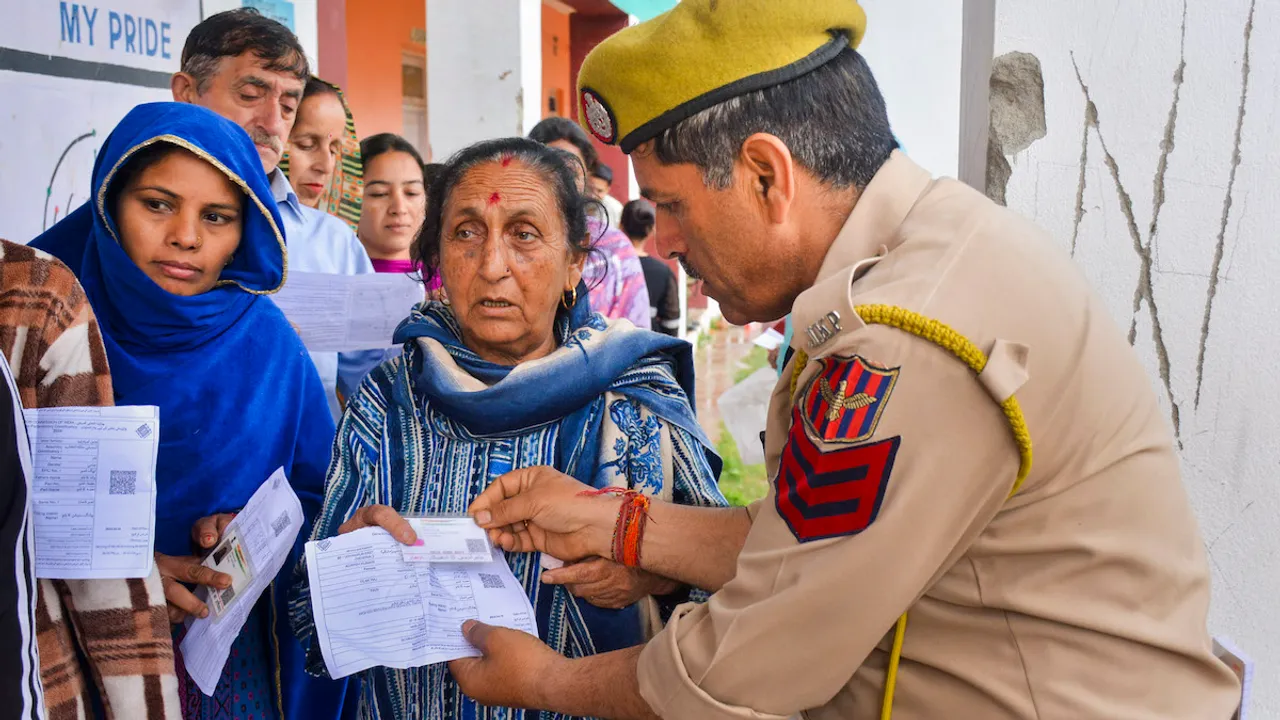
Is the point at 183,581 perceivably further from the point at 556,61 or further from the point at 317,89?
the point at 556,61

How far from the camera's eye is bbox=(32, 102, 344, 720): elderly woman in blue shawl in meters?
2.36

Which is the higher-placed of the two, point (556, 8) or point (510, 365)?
point (556, 8)

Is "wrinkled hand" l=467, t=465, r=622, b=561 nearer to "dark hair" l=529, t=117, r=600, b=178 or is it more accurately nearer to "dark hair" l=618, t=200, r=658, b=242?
"dark hair" l=529, t=117, r=600, b=178

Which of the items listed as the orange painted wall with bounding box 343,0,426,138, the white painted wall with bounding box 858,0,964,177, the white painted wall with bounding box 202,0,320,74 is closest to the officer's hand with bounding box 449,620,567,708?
the white painted wall with bounding box 202,0,320,74

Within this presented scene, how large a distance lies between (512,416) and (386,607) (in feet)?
1.55

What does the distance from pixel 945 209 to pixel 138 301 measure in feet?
6.15

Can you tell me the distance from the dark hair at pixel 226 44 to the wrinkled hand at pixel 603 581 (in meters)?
2.28

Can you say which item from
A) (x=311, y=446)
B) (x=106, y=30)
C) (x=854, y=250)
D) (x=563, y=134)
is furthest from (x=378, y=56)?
(x=854, y=250)

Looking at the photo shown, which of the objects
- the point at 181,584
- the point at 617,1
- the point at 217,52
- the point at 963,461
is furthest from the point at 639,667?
the point at 617,1

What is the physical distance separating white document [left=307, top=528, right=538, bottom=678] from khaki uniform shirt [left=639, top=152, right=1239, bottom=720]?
25.0 inches

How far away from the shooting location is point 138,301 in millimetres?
2342

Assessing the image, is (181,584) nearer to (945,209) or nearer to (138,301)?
(138,301)

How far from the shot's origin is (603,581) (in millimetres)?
2029

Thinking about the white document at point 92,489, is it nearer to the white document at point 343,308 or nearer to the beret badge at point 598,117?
the beret badge at point 598,117
